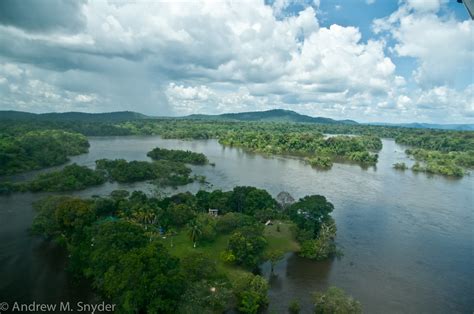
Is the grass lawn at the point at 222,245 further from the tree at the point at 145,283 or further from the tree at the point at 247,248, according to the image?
the tree at the point at 145,283

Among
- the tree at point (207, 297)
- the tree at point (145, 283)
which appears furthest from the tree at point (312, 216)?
the tree at point (145, 283)

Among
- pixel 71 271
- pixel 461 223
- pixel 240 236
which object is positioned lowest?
pixel 461 223

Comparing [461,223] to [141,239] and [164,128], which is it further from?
[164,128]

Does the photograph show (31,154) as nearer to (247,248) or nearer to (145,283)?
(247,248)

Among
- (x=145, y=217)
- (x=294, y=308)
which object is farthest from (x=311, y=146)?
(x=294, y=308)

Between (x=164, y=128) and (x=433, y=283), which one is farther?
(x=164, y=128)

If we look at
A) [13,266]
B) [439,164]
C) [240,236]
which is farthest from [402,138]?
[13,266]

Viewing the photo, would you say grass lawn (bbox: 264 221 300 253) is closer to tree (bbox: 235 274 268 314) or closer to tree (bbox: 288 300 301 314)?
tree (bbox: 288 300 301 314)
